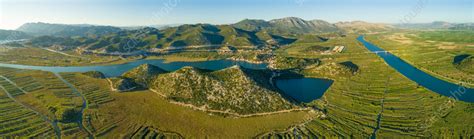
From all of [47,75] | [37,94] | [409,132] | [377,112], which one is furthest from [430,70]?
[47,75]

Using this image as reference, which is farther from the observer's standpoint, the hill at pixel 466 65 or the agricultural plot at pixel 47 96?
the hill at pixel 466 65

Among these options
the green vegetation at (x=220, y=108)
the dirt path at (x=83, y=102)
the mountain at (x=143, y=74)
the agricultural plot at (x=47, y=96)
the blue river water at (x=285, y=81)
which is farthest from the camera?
the mountain at (x=143, y=74)

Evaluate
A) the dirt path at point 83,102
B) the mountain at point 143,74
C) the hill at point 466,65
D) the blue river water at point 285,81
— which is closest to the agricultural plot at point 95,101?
the dirt path at point 83,102

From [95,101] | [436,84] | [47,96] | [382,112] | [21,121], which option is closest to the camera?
[21,121]

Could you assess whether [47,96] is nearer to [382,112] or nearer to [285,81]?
[285,81]

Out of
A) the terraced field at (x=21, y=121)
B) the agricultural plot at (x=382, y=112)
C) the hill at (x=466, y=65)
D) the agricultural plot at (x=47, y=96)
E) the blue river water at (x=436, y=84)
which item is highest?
the hill at (x=466, y=65)

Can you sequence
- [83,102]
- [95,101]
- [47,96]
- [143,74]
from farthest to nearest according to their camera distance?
[143,74] < [47,96] < [95,101] < [83,102]

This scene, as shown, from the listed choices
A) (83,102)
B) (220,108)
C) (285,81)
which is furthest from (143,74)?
(285,81)

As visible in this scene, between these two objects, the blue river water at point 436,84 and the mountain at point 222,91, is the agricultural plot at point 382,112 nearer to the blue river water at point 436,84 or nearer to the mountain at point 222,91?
the blue river water at point 436,84

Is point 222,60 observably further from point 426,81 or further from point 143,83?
point 426,81

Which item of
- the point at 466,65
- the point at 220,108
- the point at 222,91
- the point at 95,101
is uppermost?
the point at 466,65
